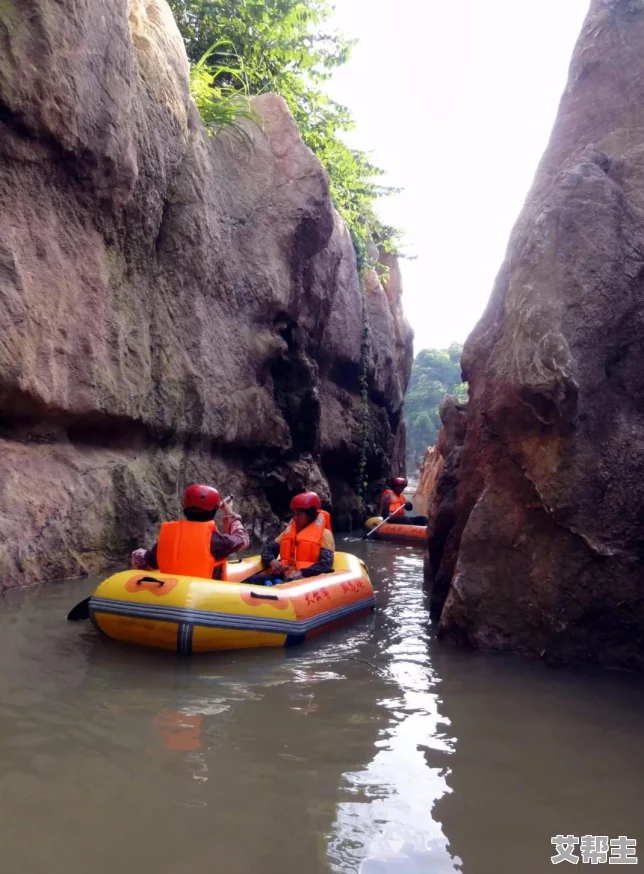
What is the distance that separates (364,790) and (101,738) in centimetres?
121

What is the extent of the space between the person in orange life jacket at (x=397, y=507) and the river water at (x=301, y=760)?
8.94 metres

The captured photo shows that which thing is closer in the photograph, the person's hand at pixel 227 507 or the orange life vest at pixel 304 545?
the person's hand at pixel 227 507

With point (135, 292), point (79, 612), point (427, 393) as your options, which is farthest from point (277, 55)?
point (427, 393)

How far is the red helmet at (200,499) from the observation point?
530cm

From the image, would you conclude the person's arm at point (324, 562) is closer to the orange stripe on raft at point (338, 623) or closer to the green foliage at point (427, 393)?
the orange stripe on raft at point (338, 623)

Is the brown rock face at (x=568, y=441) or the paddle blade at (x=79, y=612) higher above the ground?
the brown rock face at (x=568, y=441)

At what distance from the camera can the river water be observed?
2.42 meters

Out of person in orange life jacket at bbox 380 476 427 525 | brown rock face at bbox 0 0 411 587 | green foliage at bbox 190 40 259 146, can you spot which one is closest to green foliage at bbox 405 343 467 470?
person in orange life jacket at bbox 380 476 427 525

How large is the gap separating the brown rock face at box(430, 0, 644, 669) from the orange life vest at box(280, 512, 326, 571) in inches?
66.2

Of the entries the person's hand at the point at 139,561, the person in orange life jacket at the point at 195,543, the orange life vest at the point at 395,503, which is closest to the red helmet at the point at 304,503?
the person in orange life jacket at the point at 195,543

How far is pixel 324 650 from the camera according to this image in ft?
17.5

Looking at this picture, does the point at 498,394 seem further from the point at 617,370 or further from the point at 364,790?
the point at 364,790

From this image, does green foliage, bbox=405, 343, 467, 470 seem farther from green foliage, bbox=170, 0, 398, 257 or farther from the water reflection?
the water reflection

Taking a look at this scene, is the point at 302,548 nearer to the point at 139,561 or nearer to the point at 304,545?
the point at 304,545
